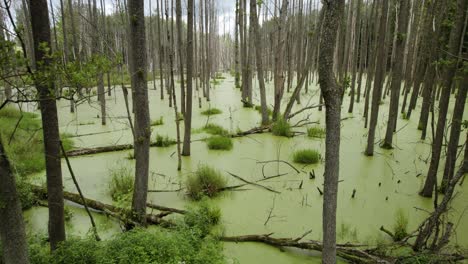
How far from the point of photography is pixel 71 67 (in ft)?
5.50

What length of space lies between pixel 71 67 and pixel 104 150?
3.92 metres

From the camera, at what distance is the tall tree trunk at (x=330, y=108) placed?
155cm

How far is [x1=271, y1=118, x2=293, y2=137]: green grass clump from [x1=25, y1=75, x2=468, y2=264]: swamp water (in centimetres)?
15

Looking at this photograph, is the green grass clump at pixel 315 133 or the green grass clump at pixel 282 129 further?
the green grass clump at pixel 282 129

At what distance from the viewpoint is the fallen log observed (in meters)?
2.45

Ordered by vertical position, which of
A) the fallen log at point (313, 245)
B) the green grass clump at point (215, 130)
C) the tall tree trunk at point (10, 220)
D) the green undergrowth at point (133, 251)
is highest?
the tall tree trunk at point (10, 220)

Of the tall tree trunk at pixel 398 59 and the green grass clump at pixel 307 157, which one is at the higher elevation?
the tall tree trunk at pixel 398 59

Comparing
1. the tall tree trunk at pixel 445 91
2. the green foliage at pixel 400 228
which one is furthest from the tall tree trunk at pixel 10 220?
the tall tree trunk at pixel 445 91

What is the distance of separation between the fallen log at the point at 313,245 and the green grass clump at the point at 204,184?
90 cm

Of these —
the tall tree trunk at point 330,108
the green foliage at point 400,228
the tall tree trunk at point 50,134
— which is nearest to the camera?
the tall tree trunk at point 330,108

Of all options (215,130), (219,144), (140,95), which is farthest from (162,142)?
(140,95)

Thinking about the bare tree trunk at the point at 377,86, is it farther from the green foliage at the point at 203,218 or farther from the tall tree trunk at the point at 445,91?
the green foliage at the point at 203,218

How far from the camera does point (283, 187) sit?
396 centimetres

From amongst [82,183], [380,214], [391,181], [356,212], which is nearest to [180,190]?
[82,183]
